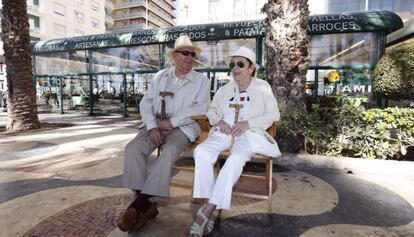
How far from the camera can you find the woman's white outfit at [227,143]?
2406 millimetres

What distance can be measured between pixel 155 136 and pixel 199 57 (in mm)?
7434

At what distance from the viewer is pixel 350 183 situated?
3697 millimetres

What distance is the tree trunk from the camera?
16.9 feet

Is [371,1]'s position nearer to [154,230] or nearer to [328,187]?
[328,187]

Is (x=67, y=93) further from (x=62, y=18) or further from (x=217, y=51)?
(x=62, y=18)

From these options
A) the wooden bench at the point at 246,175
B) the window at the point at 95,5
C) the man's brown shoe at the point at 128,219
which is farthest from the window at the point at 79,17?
the man's brown shoe at the point at 128,219

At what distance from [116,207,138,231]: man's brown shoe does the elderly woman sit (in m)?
0.50

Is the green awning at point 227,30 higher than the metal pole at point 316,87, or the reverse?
the green awning at point 227,30

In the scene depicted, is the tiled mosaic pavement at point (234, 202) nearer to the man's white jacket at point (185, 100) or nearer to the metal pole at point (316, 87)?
the man's white jacket at point (185, 100)

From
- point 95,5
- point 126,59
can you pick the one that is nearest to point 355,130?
point 126,59

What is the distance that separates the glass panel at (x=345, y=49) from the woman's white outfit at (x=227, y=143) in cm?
654

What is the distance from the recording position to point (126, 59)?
446 inches

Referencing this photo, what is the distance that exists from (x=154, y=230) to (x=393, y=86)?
5197mm

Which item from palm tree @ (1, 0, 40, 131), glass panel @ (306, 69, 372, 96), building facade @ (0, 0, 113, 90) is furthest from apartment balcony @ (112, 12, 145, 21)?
glass panel @ (306, 69, 372, 96)
